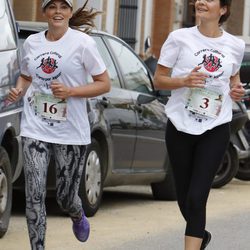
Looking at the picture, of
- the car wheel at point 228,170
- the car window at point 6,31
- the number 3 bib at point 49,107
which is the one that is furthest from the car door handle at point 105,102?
the car wheel at point 228,170

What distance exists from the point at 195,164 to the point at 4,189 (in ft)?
6.79

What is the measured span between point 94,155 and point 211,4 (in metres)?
3.40

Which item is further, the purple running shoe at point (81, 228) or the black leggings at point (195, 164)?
the purple running shoe at point (81, 228)

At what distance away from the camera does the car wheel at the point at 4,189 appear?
890 cm

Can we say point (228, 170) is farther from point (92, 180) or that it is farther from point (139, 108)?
→ point (92, 180)

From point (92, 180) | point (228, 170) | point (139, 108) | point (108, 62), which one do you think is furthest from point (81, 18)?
point (228, 170)

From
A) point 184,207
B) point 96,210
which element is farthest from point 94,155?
point 184,207

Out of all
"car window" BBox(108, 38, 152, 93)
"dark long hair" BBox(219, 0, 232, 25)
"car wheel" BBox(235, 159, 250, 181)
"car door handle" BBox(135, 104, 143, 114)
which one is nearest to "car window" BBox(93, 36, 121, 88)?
"car window" BBox(108, 38, 152, 93)

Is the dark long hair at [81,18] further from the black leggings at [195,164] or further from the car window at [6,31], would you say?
the car window at [6,31]

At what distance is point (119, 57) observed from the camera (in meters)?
11.7

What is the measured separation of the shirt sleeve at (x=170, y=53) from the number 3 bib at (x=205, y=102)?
0.72ft

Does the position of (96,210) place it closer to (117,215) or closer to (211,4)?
(117,215)

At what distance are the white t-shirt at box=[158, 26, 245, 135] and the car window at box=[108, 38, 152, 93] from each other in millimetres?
4139

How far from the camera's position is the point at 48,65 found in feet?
24.2
